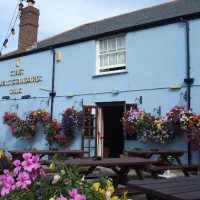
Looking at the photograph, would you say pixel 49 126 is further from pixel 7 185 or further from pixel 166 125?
pixel 7 185

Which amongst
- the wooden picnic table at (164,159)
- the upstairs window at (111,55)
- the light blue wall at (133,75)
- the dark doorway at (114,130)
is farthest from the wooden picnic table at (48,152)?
the dark doorway at (114,130)

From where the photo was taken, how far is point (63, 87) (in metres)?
12.8

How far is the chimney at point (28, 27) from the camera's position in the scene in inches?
637

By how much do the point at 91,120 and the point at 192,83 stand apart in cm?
392

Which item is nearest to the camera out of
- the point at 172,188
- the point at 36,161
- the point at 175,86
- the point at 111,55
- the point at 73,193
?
the point at 73,193

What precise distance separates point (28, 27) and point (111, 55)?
6.34 metres

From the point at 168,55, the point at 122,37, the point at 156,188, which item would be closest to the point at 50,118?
the point at 122,37

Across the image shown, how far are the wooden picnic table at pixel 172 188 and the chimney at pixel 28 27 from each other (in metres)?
13.8

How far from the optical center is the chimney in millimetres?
16172

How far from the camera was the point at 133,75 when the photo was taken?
10.8 m

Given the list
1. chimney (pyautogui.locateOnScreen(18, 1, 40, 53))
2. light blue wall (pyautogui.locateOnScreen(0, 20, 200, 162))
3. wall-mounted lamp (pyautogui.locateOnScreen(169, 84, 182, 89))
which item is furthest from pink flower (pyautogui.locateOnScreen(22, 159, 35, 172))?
chimney (pyautogui.locateOnScreen(18, 1, 40, 53))

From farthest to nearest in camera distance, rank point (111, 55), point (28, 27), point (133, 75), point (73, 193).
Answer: point (28, 27)
point (111, 55)
point (133, 75)
point (73, 193)

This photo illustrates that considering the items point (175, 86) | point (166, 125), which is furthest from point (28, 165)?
point (175, 86)

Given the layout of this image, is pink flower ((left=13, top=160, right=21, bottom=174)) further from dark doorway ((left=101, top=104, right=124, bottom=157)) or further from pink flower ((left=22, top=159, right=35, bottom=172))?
dark doorway ((left=101, top=104, right=124, bottom=157))
